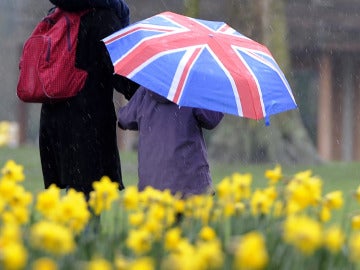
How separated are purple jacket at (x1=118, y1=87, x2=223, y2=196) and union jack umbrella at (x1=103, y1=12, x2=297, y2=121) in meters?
0.29

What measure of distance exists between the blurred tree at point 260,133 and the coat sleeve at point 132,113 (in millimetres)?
11389

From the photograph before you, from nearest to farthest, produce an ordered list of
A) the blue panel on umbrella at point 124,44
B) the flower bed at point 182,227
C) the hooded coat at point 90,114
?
1. the flower bed at point 182,227
2. the blue panel on umbrella at point 124,44
3. the hooded coat at point 90,114

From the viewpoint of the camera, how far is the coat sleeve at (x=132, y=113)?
229 inches

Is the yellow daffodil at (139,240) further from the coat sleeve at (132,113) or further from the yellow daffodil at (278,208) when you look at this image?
the coat sleeve at (132,113)

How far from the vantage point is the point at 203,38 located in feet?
18.5

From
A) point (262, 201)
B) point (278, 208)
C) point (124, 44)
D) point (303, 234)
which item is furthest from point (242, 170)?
point (303, 234)

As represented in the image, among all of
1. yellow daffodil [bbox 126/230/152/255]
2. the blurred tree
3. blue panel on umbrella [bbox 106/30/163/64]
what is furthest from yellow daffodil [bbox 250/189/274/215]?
the blurred tree

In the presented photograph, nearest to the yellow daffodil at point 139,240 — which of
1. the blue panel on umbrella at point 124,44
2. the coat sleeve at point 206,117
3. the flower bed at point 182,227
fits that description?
the flower bed at point 182,227

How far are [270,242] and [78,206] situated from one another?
2.60 ft

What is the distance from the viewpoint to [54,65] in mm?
5746

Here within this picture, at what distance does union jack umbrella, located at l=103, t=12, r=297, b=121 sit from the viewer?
5.37 m

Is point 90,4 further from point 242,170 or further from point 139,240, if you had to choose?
point 242,170

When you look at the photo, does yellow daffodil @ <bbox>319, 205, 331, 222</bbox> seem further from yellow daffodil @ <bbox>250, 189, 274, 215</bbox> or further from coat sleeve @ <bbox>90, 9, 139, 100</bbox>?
coat sleeve @ <bbox>90, 9, 139, 100</bbox>

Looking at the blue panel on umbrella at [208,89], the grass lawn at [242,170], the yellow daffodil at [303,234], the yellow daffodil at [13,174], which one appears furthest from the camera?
the grass lawn at [242,170]
